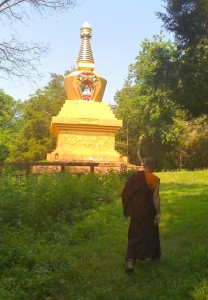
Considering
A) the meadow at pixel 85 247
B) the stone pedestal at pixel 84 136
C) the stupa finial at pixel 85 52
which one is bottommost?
the meadow at pixel 85 247

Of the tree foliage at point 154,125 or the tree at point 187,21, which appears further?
the tree foliage at point 154,125

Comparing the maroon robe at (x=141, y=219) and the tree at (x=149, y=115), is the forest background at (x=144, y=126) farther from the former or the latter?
the maroon robe at (x=141, y=219)

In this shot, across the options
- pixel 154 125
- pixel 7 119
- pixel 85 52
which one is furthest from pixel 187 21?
pixel 7 119

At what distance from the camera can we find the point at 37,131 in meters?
40.3

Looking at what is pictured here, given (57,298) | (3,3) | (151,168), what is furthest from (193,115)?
(57,298)

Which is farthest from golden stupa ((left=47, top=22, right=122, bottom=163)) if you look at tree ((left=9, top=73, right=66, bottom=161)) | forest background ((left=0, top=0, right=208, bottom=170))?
tree ((left=9, top=73, right=66, bottom=161))

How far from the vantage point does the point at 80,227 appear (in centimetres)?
863

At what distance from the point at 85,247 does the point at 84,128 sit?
597 inches

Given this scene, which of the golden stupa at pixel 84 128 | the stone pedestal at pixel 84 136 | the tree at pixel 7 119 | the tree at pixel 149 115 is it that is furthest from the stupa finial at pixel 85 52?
the tree at pixel 7 119

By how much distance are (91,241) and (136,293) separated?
9.57ft

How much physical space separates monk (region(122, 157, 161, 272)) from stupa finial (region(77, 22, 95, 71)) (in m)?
19.8

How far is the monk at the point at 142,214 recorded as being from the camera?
19.9 ft

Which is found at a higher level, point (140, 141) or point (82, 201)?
point (140, 141)

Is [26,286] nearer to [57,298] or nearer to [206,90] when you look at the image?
[57,298]
